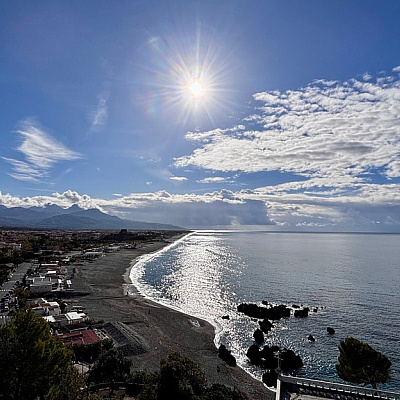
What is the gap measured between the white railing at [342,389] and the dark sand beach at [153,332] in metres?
8.89

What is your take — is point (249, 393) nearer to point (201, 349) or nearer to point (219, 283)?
point (201, 349)

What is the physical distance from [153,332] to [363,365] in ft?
72.8

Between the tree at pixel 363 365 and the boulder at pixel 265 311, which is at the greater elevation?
the tree at pixel 363 365

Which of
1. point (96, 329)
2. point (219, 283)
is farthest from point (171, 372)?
point (219, 283)

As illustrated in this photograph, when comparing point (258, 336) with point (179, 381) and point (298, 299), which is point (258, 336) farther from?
point (179, 381)

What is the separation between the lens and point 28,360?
13172 mm

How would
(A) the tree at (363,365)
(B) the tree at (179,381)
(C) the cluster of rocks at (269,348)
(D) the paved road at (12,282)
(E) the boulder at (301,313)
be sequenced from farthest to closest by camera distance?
(D) the paved road at (12,282) → (E) the boulder at (301,313) → (C) the cluster of rocks at (269,348) → (A) the tree at (363,365) → (B) the tree at (179,381)

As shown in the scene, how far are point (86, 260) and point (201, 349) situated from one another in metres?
66.6

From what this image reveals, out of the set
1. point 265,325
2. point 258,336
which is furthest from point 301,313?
point 258,336

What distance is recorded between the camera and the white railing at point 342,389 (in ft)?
49.8

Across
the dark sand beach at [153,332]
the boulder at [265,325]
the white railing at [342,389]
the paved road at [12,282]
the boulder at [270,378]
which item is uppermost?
the white railing at [342,389]

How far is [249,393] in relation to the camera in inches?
938

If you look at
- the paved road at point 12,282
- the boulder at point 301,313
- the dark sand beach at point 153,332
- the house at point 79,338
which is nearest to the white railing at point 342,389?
the dark sand beach at point 153,332

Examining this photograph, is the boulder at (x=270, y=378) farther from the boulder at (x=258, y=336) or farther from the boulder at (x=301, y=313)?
the boulder at (x=301, y=313)
